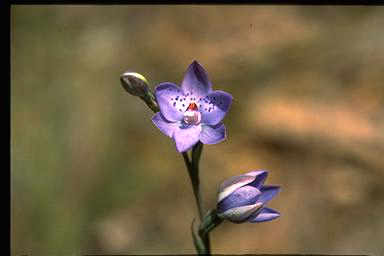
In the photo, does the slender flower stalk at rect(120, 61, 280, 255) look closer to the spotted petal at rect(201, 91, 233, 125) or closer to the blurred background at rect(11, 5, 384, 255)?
the spotted petal at rect(201, 91, 233, 125)

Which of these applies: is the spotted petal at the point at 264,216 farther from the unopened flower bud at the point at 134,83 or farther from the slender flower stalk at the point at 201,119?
the unopened flower bud at the point at 134,83

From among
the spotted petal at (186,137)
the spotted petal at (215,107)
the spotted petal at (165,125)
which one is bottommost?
the spotted petal at (186,137)

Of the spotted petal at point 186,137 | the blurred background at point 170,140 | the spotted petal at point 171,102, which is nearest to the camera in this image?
the spotted petal at point 186,137

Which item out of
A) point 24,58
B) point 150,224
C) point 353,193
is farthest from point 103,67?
point 353,193

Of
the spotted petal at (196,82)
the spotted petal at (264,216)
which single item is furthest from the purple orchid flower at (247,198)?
the spotted petal at (196,82)

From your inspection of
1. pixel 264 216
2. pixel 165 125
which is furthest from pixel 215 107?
pixel 264 216

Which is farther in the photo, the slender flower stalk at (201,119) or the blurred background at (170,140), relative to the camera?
the blurred background at (170,140)
